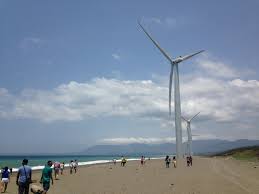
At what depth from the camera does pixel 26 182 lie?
543 inches

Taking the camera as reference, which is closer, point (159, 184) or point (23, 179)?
point (23, 179)

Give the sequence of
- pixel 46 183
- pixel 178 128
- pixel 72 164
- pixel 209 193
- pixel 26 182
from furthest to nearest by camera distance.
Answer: pixel 178 128 → pixel 72 164 → pixel 209 193 → pixel 46 183 → pixel 26 182

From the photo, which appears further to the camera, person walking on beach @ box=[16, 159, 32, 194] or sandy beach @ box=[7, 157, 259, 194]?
sandy beach @ box=[7, 157, 259, 194]

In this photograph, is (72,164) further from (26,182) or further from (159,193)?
(26,182)

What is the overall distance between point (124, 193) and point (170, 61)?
138 feet

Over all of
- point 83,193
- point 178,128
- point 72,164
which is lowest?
point 83,193

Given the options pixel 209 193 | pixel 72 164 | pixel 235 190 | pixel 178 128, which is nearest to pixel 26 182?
pixel 209 193

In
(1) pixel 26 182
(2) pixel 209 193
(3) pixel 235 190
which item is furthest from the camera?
(3) pixel 235 190

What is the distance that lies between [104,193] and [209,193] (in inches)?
207

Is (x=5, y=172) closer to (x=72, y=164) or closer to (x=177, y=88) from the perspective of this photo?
(x=72, y=164)

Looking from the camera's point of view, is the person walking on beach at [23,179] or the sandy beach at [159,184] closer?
the person walking on beach at [23,179]

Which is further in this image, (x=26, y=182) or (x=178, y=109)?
(x=178, y=109)

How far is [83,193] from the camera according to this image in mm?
20500

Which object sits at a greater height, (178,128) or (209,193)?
(178,128)
